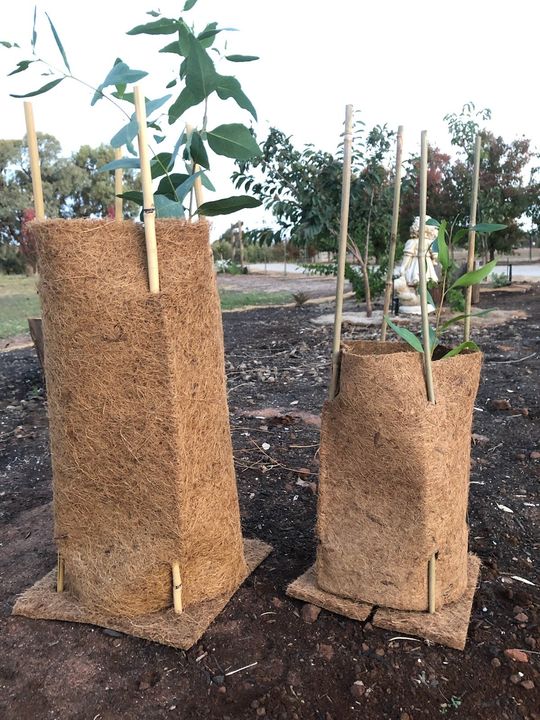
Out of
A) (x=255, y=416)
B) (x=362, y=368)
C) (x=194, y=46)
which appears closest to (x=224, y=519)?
(x=362, y=368)

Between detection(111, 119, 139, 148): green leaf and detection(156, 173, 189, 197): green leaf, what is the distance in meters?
0.24

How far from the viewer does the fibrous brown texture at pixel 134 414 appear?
5.78 feet

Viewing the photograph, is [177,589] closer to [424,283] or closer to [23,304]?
A: [424,283]

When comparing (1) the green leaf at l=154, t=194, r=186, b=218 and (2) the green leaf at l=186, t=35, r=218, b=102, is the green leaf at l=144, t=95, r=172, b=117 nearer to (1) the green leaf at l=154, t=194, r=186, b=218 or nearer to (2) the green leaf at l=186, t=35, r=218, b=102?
(2) the green leaf at l=186, t=35, r=218, b=102

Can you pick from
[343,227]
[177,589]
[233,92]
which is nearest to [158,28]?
[233,92]

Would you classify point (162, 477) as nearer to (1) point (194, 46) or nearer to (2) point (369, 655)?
(2) point (369, 655)

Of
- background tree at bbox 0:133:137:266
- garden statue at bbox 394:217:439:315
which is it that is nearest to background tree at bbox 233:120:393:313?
garden statue at bbox 394:217:439:315

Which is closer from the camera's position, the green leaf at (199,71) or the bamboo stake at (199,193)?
the green leaf at (199,71)

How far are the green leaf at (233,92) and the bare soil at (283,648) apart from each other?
1.21m

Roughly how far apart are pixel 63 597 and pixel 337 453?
117cm

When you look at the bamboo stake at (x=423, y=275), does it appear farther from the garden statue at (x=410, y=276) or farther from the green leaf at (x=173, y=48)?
the garden statue at (x=410, y=276)

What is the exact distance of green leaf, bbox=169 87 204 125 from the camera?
1712 millimetres

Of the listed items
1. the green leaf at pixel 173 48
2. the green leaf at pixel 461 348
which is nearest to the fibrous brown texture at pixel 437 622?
the green leaf at pixel 461 348

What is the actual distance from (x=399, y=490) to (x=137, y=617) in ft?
3.35
